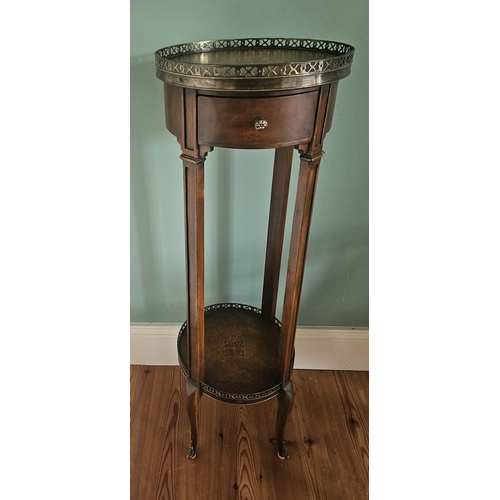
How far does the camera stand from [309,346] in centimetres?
176

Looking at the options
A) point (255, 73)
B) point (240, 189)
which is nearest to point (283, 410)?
point (240, 189)

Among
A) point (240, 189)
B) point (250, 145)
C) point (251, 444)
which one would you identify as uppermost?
point (250, 145)

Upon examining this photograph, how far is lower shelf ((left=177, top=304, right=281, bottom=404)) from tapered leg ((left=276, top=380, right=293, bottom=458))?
0.03 meters

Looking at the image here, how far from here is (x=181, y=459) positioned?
4.76 ft

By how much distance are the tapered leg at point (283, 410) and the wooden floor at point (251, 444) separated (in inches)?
1.6

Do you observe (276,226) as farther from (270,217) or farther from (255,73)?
(255,73)

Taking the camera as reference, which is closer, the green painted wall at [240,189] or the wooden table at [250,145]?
the wooden table at [250,145]

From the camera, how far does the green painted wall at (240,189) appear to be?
4.22 ft

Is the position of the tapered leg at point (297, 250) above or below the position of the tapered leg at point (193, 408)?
above

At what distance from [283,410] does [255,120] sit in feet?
2.76

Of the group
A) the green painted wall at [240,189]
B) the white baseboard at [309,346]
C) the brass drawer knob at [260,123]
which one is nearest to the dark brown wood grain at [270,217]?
the brass drawer knob at [260,123]

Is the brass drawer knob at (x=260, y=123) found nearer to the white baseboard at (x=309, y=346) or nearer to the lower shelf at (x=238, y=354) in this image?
the lower shelf at (x=238, y=354)
